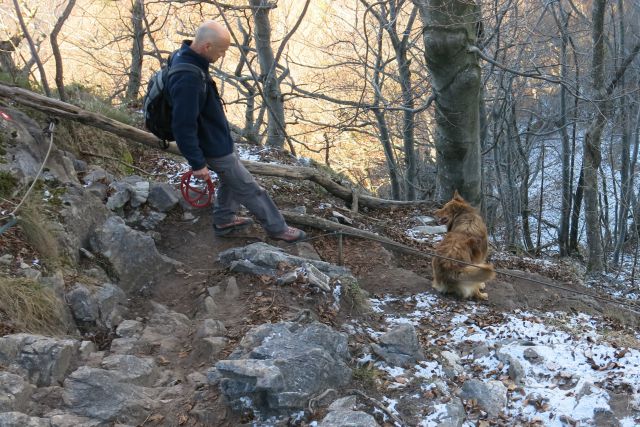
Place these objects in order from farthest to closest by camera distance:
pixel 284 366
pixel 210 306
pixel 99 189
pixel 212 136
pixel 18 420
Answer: pixel 99 189
pixel 212 136
pixel 210 306
pixel 284 366
pixel 18 420

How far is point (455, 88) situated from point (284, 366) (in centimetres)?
535

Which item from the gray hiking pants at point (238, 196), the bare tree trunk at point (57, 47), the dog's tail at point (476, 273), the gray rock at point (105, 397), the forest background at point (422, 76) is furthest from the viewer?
the forest background at point (422, 76)

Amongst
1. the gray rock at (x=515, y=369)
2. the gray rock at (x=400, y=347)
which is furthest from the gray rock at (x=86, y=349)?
the gray rock at (x=515, y=369)

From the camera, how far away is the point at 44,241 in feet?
15.3

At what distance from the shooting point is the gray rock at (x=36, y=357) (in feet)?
11.2

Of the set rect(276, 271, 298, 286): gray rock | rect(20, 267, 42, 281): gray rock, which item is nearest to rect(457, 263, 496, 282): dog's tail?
rect(276, 271, 298, 286): gray rock

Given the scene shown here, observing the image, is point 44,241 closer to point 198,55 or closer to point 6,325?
point 6,325

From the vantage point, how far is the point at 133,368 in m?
3.76

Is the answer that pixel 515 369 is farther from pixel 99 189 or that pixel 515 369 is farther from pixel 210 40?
pixel 99 189

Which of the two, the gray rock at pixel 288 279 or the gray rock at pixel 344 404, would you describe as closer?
the gray rock at pixel 344 404

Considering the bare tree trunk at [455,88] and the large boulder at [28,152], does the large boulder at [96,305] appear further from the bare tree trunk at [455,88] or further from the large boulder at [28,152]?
the bare tree trunk at [455,88]

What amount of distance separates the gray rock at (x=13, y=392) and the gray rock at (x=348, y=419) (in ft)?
5.75

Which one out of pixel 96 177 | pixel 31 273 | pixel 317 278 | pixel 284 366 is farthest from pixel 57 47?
pixel 284 366

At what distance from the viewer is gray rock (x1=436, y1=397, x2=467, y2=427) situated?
3.58 m
